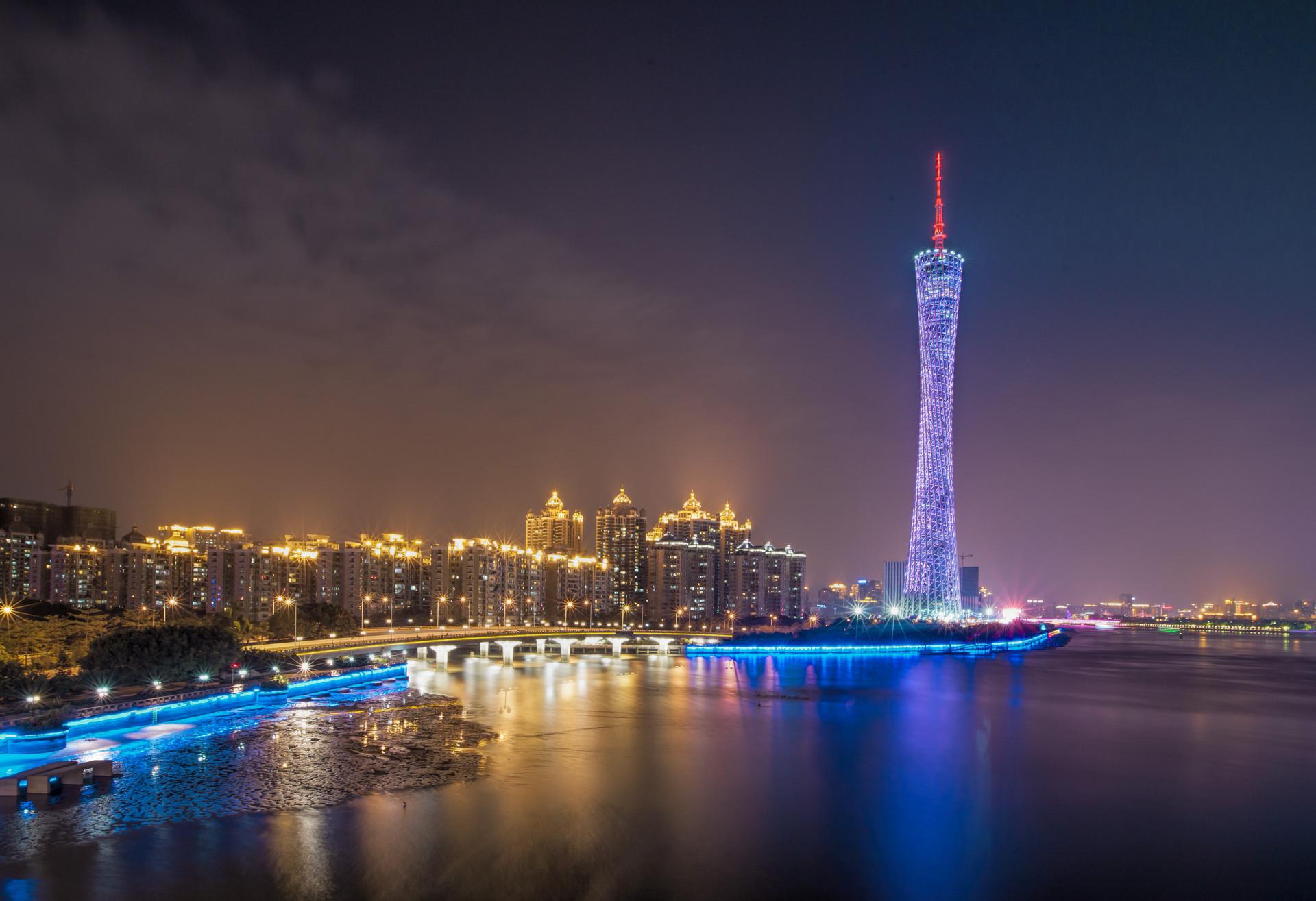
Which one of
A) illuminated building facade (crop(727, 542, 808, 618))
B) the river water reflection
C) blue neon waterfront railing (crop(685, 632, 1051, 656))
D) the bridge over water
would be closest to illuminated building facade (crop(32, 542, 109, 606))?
the bridge over water

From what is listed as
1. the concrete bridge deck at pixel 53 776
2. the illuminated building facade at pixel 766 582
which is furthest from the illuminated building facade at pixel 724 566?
the concrete bridge deck at pixel 53 776

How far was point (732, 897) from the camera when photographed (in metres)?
18.2

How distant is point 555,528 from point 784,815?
432 feet

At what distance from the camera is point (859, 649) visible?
3282 inches

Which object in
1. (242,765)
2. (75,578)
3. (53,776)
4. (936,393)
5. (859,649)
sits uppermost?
(936,393)

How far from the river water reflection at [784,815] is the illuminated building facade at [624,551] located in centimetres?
7672

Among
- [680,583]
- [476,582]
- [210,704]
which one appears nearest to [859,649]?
[476,582]

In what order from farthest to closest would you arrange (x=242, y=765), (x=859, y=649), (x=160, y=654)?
(x=859, y=649), (x=160, y=654), (x=242, y=765)

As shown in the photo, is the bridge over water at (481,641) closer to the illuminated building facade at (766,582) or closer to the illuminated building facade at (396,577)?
the illuminated building facade at (396,577)

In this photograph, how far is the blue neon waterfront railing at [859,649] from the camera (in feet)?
250

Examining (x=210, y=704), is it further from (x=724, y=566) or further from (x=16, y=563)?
(x=724, y=566)

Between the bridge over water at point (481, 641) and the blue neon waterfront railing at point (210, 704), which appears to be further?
the bridge over water at point (481, 641)

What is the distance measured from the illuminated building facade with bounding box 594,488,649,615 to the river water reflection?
76.7 metres

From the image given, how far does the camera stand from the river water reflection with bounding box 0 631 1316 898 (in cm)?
1850
